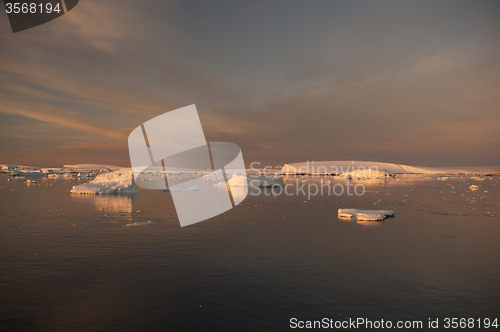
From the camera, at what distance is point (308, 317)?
26.6ft

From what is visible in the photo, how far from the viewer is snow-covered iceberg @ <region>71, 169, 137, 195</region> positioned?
4241 centimetres

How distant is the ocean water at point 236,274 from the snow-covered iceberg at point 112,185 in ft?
72.1

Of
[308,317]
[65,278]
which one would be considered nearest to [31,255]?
[65,278]

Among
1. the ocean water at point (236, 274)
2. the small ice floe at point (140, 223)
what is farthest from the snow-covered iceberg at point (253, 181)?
the ocean water at point (236, 274)

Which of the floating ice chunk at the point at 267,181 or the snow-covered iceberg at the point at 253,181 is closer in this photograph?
the snow-covered iceberg at the point at 253,181

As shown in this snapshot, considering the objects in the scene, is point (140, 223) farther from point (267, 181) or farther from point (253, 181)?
point (267, 181)

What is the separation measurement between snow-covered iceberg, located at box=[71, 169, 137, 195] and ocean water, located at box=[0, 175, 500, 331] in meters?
22.0

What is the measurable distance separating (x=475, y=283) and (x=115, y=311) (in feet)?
34.7

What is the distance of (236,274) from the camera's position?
11.2 metres

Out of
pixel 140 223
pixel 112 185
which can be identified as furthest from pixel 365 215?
pixel 112 185

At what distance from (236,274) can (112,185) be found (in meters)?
36.2

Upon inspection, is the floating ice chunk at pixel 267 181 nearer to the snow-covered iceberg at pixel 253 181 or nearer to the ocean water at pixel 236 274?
the snow-covered iceberg at pixel 253 181

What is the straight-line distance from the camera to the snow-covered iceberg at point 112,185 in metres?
42.4

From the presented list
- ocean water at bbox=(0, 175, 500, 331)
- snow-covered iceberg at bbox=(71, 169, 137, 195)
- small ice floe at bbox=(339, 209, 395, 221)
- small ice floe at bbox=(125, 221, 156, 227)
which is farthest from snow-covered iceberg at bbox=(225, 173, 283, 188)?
ocean water at bbox=(0, 175, 500, 331)
